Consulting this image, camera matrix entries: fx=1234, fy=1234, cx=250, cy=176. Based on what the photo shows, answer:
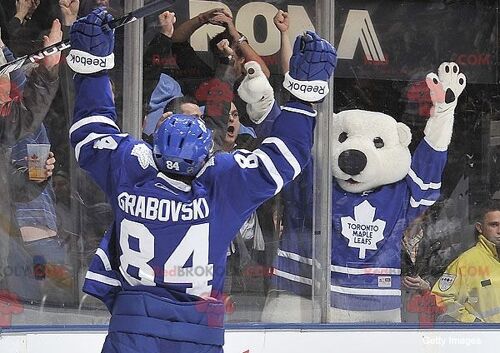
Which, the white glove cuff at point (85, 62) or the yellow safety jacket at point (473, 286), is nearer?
the white glove cuff at point (85, 62)

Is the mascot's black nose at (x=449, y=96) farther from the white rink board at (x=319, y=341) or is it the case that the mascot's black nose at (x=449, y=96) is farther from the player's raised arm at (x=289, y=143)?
the player's raised arm at (x=289, y=143)

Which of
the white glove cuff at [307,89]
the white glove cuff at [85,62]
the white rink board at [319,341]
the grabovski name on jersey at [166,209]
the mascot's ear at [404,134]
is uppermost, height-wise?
the white glove cuff at [85,62]

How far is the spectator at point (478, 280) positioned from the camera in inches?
209

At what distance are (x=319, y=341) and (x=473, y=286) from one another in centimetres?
81

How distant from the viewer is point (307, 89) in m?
3.34

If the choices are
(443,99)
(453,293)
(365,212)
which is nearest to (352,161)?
(365,212)

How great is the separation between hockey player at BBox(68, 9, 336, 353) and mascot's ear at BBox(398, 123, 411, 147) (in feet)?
6.25

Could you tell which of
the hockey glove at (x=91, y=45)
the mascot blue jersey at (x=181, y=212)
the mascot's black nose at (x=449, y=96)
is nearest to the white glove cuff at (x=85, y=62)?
the hockey glove at (x=91, y=45)

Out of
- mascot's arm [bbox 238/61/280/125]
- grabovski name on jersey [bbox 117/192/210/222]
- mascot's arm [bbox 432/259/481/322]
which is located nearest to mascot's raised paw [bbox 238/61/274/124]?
mascot's arm [bbox 238/61/280/125]

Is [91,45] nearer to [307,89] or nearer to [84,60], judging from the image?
[84,60]

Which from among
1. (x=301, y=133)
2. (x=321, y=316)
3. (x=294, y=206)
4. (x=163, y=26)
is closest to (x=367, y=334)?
(x=321, y=316)

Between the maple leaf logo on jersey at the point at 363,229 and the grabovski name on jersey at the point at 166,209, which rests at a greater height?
the grabovski name on jersey at the point at 166,209

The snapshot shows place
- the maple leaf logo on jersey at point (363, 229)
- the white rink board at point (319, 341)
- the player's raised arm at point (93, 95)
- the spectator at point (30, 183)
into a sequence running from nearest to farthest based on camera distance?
1. the player's raised arm at point (93, 95)
2. the white rink board at point (319, 341)
3. the spectator at point (30, 183)
4. the maple leaf logo on jersey at point (363, 229)

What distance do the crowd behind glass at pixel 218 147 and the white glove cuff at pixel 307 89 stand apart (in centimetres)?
163
